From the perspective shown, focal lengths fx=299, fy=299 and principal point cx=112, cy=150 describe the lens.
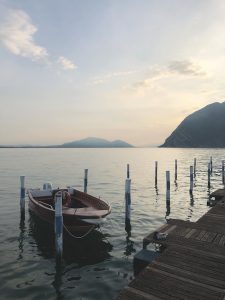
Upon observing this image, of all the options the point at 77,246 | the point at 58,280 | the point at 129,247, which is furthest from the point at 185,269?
the point at 77,246

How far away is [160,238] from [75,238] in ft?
18.3

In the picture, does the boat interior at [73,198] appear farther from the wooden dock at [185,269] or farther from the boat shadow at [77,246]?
the wooden dock at [185,269]

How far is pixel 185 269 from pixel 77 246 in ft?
23.2

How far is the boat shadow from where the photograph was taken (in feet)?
46.0

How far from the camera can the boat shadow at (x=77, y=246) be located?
14.0 m

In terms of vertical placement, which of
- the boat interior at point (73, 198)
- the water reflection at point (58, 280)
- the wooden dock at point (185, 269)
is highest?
the boat interior at point (73, 198)

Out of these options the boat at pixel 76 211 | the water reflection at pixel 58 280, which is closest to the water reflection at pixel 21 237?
the boat at pixel 76 211

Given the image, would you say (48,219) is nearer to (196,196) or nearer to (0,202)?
(0,202)

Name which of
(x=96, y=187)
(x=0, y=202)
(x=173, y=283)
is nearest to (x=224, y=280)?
(x=173, y=283)

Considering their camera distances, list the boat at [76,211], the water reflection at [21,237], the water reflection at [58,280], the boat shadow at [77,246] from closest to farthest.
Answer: the water reflection at [58,280], the boat shadow at [77,246], the water reflection at [21,237], the boat at [76,211]

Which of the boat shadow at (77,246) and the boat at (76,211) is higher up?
the boat at (76,211)

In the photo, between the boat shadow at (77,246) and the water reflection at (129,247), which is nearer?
the boat shadow at (77,246)

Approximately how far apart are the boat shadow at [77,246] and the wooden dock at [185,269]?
3.16 metres

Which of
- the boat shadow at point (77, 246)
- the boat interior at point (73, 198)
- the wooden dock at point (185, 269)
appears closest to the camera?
the wooden dock at point (185, 269)
